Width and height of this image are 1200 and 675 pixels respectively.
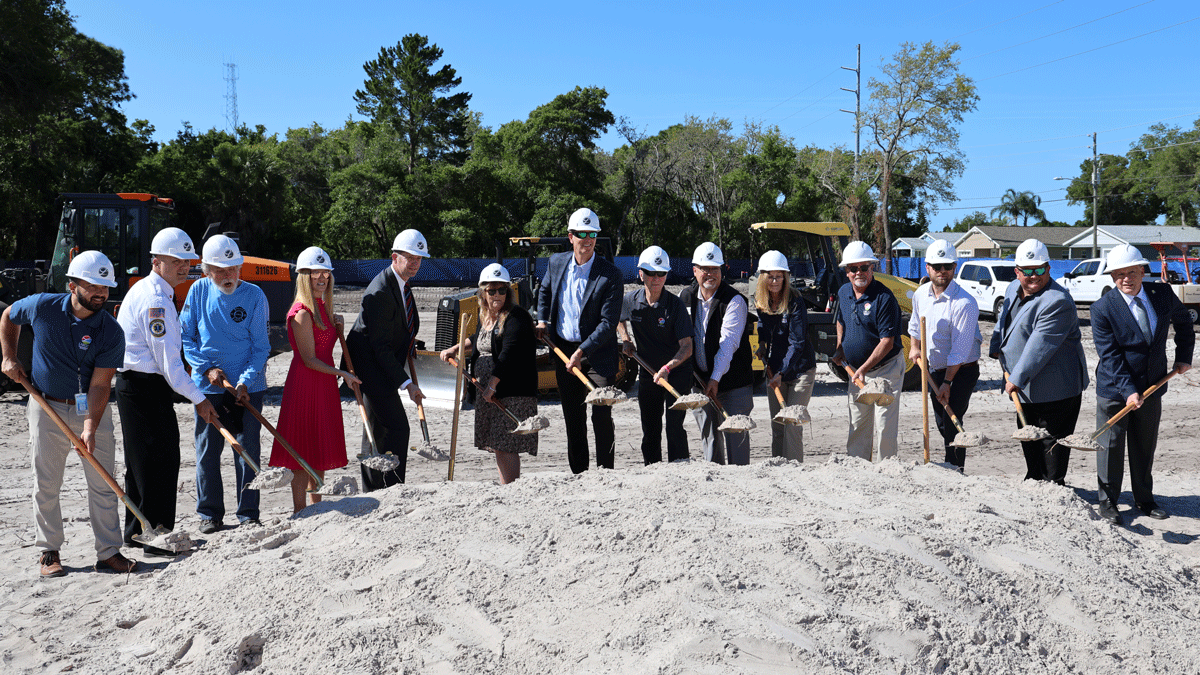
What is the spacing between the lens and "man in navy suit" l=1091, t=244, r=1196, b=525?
518 centimetres

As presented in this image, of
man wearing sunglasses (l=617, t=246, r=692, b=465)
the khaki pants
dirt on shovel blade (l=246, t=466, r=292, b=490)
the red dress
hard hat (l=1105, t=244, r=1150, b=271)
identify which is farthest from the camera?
man wearing sunglasses (l=617, t=246, r=692, b=465)

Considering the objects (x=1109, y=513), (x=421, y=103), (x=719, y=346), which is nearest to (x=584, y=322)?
(x=719, y=346)

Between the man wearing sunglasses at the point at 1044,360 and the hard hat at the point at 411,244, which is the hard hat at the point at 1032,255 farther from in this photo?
the hard hat at the point at 411,244

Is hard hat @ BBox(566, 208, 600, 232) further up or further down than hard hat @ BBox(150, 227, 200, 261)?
further up

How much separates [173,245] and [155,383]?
0.76m

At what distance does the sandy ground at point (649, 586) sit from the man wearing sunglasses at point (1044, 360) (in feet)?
1.87

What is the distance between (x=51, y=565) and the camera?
4.44 meters

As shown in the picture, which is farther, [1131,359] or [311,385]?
[1131,359]

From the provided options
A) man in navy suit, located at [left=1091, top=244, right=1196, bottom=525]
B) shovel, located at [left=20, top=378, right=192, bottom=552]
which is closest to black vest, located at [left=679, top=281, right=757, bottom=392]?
man in navy suit, located at [left=1091, top=244, right=1196, bottom=525]

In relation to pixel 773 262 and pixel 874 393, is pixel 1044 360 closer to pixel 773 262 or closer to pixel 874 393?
pixel 874 393

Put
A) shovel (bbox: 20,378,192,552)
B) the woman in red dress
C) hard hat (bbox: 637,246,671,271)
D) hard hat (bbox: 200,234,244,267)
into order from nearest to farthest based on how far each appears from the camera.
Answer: shovel (bbox: 20,378,192,552)
hard hat (bbox: 200,234,244,267)
the woman in red dress
hard hat (bbox: 637,246,671,271)

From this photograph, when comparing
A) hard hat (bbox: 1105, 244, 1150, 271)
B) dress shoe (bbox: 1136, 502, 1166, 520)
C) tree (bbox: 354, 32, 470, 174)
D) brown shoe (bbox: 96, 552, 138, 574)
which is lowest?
dress shoe (bbox: 1136, 502, 1166, 520)

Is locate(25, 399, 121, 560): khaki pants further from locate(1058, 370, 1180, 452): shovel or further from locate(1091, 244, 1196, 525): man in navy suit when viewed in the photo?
locate(1091, 244, 1196, 525): man in navy suit

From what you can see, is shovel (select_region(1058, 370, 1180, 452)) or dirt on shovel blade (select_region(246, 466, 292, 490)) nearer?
dirt on shovel blade (select_region(246, 466, 292, 490))
